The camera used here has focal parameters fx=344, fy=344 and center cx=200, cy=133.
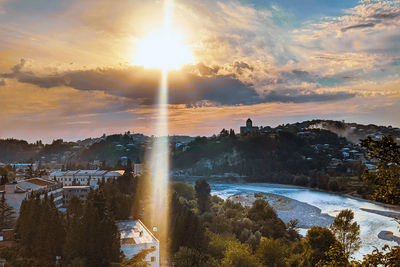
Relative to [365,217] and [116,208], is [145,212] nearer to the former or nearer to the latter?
[116,208]

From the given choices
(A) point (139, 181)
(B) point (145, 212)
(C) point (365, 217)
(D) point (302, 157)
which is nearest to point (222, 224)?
(B) point (145, 212)

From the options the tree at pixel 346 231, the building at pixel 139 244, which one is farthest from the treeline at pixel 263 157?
the building at pixel 139 244

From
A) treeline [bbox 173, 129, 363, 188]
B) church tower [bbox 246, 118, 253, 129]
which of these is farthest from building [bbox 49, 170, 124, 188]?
church tower [bbox 246, 118, 253, 129]

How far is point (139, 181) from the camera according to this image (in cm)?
2942

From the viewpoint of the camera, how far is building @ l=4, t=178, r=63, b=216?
2047 cm

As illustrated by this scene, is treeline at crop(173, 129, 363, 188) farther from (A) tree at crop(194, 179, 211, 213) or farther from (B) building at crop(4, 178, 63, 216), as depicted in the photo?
(B) building at crop(4, 178, 63, 216)

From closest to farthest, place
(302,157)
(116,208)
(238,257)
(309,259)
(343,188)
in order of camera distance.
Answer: (238,257), (309,259), (116,208), (343,188), (302,157)

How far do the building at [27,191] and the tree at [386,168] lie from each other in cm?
1680

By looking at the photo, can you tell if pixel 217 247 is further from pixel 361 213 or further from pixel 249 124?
pixel 249 124

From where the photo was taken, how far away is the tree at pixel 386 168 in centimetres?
442

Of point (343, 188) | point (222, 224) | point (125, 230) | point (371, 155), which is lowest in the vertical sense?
point (343, 188)

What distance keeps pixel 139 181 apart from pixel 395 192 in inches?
1038

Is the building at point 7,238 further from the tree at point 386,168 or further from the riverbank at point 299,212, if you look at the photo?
the riverbank at point 299,212

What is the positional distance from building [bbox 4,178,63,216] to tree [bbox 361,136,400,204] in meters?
16.8
